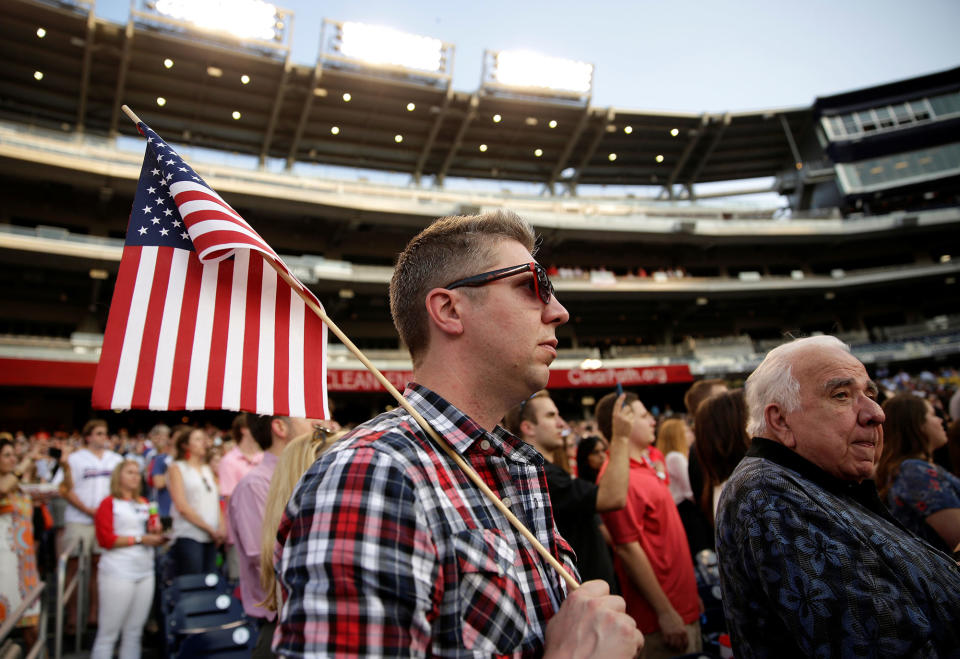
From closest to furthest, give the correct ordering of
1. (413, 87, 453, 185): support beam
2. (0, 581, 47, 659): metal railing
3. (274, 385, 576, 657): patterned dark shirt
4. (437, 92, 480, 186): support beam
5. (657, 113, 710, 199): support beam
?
(274, 385, 576, 657): patterned dark shirt → (0, 581, 47, 659): metal railing → (413, 87, 453, 185): support beam → (437, 92, 480, 186): support beam → (657, 113, 710, 199): support beam

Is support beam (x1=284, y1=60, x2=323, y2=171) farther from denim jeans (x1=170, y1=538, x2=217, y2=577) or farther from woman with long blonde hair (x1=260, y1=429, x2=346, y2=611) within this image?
woman with long blonde hair (x1=260, y1=429, x2=346, y2=611)

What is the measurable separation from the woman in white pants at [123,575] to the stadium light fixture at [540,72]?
29.0 meters

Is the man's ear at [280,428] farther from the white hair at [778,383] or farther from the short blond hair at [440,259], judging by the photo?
the white hair at [778,383]

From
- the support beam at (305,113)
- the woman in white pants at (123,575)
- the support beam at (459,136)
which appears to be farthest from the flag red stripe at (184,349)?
the support beam at (459,136)

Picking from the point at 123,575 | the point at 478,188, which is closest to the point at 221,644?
the point at 123,575

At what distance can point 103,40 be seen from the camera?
22.3 metres

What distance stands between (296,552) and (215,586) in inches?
143

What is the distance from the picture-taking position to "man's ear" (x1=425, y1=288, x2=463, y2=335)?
1.43m

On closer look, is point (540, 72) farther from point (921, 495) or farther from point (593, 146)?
point (921, 495)

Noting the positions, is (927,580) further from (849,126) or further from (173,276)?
(849,126)

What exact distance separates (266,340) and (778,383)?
1.86 meters

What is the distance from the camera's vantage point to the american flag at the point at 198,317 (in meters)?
1.55

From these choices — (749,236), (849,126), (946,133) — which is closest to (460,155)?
(749,236)

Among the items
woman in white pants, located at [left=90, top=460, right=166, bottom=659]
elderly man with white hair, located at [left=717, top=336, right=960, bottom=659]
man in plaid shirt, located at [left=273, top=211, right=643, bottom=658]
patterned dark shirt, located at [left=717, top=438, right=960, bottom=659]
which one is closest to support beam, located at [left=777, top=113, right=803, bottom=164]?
elderly man with white hair, located at [left=717, top=336, right=960, bottom=659]
